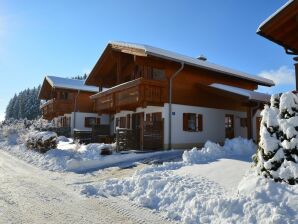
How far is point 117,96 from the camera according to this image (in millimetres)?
19156

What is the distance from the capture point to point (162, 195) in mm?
7199

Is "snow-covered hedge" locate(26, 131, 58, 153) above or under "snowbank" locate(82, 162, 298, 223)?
above

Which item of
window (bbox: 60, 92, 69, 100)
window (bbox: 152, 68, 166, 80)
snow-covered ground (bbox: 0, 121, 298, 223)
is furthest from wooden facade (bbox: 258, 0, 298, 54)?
window (bbox: 60, 92, 69, 100)

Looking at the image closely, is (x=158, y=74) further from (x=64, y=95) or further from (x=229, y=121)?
(x=64, y=95)

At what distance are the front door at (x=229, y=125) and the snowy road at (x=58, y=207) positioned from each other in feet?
44.3

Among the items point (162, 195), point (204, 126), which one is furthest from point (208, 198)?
point (204, 126)

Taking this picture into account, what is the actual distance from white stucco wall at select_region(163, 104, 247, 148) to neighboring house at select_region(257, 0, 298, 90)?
8196mm

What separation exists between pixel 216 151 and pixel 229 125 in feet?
30.8

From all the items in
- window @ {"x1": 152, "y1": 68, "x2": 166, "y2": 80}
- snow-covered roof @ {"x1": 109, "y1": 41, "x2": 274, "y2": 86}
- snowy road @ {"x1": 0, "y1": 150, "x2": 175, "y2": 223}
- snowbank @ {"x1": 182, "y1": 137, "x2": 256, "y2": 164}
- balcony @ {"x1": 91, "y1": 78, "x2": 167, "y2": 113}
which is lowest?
snowy road @ {"x1": 0, "y1": 150, "x2": 175, "y2": 223}

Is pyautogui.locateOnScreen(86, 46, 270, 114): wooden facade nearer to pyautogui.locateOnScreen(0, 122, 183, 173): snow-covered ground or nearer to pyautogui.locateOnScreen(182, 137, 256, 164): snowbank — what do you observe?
pyautogui.locateOnScreen(0, 122, 183, 173): snow-covered ground

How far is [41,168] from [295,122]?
35.6 feet

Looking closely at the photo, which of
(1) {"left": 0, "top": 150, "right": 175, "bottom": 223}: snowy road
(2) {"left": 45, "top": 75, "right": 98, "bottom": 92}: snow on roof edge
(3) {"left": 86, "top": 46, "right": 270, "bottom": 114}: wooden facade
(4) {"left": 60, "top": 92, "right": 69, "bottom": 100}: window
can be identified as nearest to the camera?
(1) {"left": 0, "top": 150, "right": 175, "bottom": 223}: snowy road

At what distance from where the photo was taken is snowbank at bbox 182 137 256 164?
11250 millimetres

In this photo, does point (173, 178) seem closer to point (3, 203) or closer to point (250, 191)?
point (250, 191)
